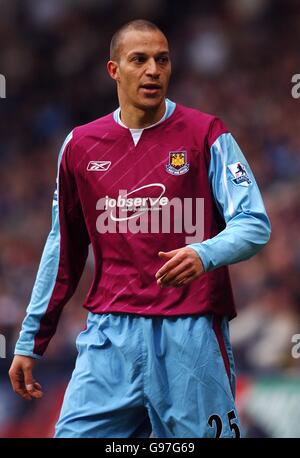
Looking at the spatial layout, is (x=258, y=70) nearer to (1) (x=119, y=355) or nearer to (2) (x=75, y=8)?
(2) (x=75, y=8)

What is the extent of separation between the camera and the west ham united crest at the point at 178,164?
407 centimetres

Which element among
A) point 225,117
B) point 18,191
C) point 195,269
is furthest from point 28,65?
point 195,269

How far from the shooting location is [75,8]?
9992 millimetres

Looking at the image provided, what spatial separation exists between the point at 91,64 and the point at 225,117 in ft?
4.76

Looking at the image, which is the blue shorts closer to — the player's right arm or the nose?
the player's right arm

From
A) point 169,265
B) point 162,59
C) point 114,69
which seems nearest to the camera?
point 169,265

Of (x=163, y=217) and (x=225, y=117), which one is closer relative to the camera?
(x=163, y=217)

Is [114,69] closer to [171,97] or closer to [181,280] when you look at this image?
[181,280]

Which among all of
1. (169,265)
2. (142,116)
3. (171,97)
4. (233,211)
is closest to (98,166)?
(142,116)

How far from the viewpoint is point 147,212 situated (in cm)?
408

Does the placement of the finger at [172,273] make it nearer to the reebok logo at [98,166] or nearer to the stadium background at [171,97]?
the reebok logo at [98,166]

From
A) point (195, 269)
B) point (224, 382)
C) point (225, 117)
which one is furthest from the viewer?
point (225, 117)

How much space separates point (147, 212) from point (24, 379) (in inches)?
32.2

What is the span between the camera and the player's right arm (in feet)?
14.1
